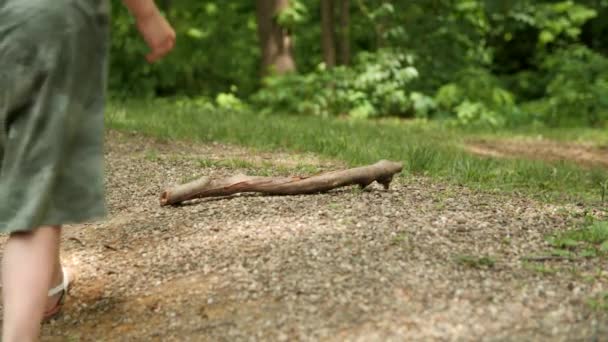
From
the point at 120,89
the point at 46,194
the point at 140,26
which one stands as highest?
the point at 140,26

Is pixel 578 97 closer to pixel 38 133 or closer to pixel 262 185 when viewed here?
pixel 262 185

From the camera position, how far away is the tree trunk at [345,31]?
42.4ft

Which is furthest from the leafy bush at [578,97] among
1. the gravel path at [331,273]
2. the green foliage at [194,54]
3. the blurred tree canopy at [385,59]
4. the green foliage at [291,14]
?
the gravel path at [331,273]

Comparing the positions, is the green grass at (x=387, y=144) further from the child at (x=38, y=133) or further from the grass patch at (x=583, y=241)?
the child at (x=38, y=133)

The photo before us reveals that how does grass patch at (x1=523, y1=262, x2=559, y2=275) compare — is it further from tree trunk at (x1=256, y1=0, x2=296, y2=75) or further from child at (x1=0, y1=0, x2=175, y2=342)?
tree trunk at (x1=256, y1=0, x2=296, y2=75)

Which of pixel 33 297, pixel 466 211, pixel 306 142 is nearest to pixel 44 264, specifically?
pixel 33 297

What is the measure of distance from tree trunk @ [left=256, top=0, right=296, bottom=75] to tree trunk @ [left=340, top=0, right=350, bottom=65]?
1075 millimetres

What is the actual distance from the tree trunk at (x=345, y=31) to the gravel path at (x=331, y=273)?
8958 mm

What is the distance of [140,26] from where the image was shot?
102 inches

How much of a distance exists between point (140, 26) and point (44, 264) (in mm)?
784

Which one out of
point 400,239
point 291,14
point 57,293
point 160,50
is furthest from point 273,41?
point 160,50

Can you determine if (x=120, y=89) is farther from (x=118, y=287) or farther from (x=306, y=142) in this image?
(x=118, y=287)

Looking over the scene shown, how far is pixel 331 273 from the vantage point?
2.90 m

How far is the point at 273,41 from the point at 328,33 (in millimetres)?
915
